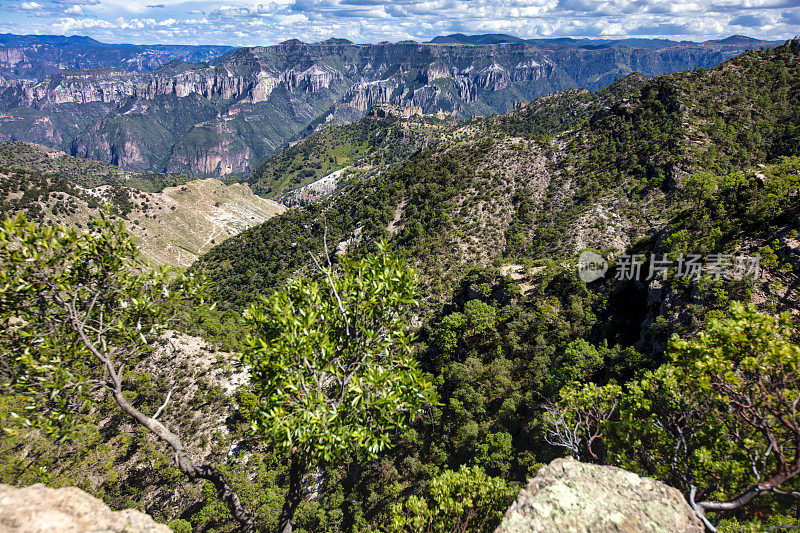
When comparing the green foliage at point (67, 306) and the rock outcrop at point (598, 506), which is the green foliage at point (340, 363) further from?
the rock outcrop at point (598, 506)

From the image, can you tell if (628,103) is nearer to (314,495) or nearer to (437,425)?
(437,425)

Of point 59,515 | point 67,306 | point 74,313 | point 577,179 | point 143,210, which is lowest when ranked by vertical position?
point 143,210

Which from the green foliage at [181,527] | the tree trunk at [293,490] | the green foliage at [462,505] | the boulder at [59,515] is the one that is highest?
the boulder at [59,515]

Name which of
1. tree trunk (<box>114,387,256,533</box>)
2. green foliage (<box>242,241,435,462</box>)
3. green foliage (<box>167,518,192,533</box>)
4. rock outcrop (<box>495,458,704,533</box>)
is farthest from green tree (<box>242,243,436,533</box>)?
green foliage (<box>167,518,192,533</box>)

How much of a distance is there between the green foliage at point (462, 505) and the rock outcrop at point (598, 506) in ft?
23.2

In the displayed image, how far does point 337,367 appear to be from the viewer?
1078 cm

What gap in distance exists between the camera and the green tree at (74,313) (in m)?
8.91

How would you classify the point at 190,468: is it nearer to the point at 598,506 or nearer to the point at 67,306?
the point at 67,306

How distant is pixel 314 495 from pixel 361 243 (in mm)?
56086

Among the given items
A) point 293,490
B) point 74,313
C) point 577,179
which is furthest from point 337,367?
point 577,179

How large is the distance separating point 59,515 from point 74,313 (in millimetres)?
5050

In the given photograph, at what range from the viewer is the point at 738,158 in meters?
65.4

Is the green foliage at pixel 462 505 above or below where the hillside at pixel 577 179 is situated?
below

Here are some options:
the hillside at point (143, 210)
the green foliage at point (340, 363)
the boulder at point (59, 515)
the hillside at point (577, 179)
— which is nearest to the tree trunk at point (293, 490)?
the green foliage at point (340, 363)
